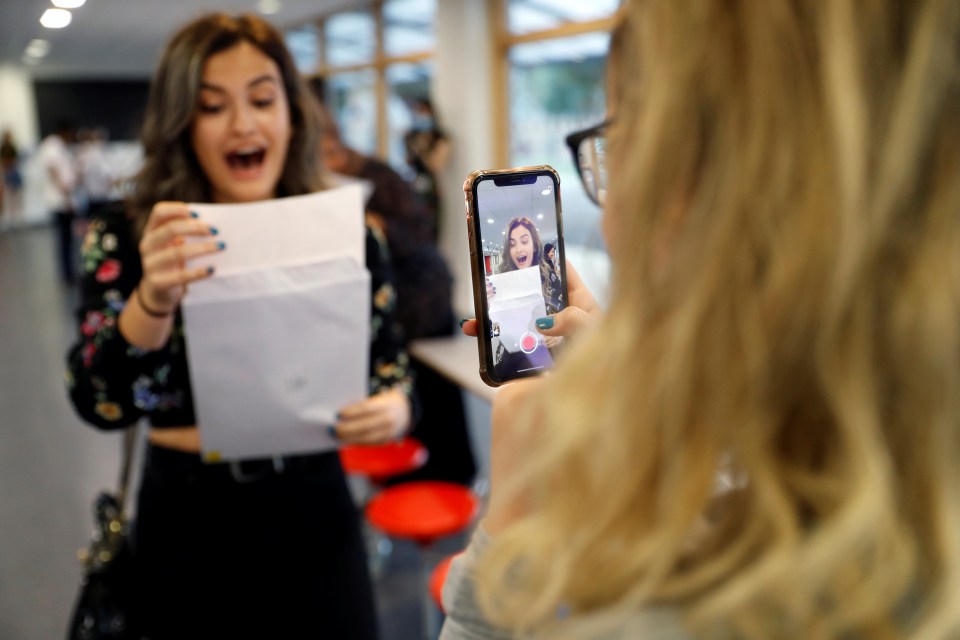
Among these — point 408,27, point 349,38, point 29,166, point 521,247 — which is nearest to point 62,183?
point 29,166

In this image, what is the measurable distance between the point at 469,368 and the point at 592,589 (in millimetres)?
2037

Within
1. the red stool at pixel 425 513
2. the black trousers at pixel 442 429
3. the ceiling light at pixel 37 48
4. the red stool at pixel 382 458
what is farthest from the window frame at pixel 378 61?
the ceiling light at pixel 37 48

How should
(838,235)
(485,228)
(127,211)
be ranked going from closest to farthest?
(838,235) < (485,228) < (127,211)

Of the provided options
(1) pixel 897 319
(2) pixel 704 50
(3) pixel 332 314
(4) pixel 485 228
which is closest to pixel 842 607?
(1) pixel 897 319

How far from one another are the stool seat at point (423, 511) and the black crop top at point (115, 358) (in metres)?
0.93

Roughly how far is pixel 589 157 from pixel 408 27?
662 centimetres

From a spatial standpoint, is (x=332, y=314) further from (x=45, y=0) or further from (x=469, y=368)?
(x=469, y=368)

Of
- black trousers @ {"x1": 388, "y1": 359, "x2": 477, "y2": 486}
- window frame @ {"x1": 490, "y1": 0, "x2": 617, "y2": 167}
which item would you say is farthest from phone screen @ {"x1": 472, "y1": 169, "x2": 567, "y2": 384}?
window frame @ {"x1": 490, "y1": 0, "x2": 617, "y2": 167}

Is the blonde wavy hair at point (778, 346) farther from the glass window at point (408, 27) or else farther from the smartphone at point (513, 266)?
the glass window at point (408, 27)

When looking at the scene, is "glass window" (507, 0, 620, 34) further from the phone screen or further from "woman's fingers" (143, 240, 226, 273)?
the phone screen

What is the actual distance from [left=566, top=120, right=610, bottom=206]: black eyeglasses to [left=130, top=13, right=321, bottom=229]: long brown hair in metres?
0.71

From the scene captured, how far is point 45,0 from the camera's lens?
3.72 feet

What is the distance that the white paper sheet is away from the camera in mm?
1038

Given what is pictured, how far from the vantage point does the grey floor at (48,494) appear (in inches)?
95.1
